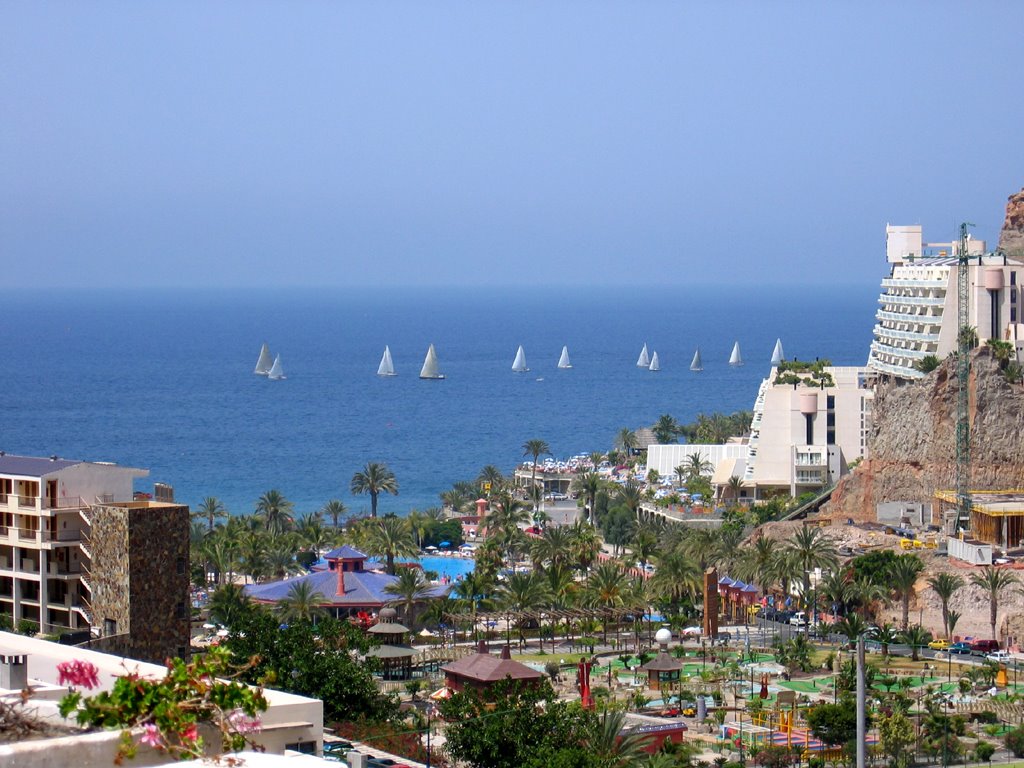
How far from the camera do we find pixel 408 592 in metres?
59.9

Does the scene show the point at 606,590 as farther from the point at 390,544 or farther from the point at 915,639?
the point at 390,544

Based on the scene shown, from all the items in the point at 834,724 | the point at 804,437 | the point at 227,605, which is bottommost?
the point at 834,724

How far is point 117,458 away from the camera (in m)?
139

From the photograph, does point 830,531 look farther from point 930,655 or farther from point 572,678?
point 572,678

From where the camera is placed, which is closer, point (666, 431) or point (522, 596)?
point (522, 596)

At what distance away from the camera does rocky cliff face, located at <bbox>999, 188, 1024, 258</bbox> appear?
103m

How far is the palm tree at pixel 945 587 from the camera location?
181 ft

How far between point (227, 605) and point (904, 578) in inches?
856

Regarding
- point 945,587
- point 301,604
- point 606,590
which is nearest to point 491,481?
point 606,590

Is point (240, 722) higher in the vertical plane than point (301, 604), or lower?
higher

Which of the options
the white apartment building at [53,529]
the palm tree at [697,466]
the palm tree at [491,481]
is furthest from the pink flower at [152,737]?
the palm tree at [697,466]

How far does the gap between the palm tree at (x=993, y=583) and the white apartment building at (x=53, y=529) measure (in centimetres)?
2723

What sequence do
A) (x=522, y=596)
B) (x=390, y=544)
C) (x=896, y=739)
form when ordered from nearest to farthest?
(x=896, y=739) < (x=522, y=596) < (x=390, y=544)

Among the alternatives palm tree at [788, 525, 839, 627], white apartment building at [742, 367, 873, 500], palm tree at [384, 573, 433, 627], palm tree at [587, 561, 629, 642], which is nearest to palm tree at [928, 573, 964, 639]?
palm tree at [788, 525, 839, 627]
